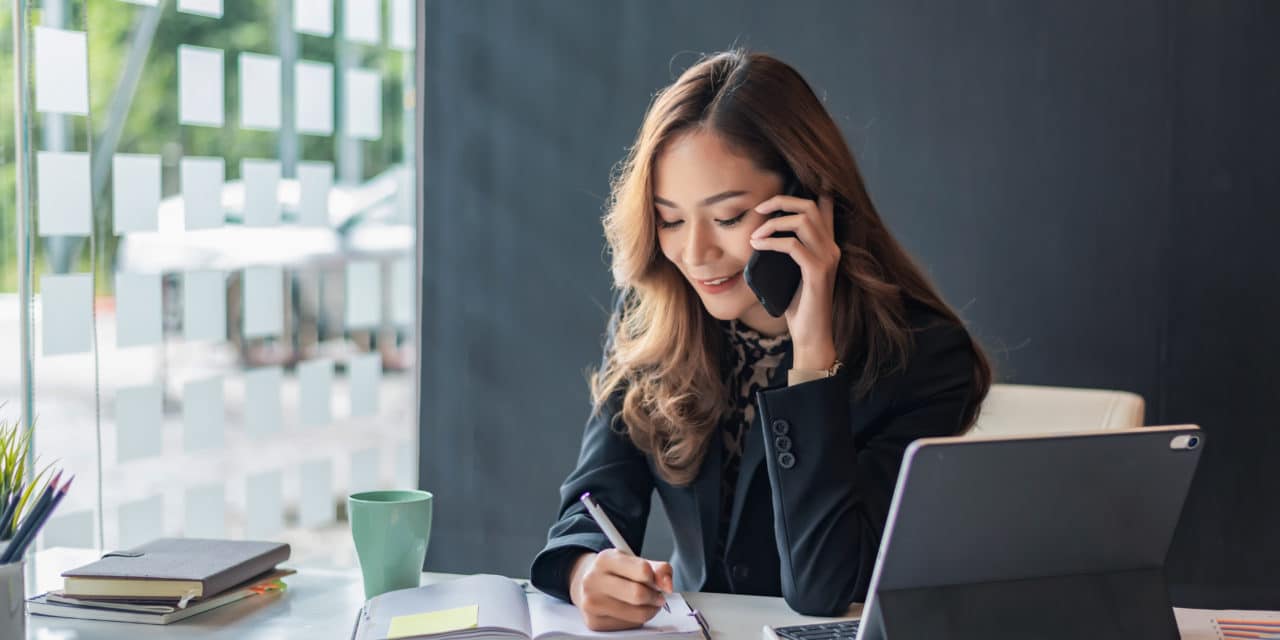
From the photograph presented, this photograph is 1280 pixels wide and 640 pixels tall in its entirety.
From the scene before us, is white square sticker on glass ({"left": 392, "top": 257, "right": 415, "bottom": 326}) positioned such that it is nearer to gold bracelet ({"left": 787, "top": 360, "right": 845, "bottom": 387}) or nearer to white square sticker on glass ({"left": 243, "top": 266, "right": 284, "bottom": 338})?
white square sticker on glass ({"left": 243, "top": 266, "right": 284, "bottom": 338})

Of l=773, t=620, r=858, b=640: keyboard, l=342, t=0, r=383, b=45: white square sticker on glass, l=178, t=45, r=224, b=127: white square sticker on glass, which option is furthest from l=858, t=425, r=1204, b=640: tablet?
l=342, t=0, r=383, b=45: white square sticker on glass

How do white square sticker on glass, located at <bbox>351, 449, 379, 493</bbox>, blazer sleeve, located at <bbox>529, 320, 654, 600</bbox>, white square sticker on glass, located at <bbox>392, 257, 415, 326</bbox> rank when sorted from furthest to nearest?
1. white square sticker on glass, located at <bbox>392, 257, 415, 326</bbox>
2. white square sticker on glass, located at <bbox>351, 449, 379, 493</bbox>
3. blazer sleeve, located at <bbox>529, 320, 654, 600</bbox>

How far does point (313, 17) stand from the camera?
11.1 ft

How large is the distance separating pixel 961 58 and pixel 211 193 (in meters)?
1.89

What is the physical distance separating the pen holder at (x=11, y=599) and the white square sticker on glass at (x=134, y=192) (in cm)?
177

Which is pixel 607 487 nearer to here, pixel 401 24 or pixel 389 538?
pixel 389 538

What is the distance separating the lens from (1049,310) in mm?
2639

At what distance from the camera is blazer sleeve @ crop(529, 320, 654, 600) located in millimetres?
1580

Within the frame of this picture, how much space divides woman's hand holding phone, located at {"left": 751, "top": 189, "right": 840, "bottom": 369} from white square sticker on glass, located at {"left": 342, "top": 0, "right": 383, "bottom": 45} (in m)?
2.23

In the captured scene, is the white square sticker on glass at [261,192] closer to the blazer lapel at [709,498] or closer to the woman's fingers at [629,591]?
the blazer lapel at [709,498]

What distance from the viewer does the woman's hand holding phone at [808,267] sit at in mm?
1686

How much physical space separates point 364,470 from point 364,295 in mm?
558

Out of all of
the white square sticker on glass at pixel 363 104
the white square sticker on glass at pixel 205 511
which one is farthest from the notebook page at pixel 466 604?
the white square sticker on glass at pixel 363 104

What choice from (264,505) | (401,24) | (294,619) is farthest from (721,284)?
(401,24)
